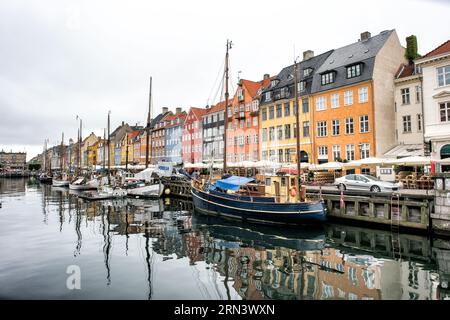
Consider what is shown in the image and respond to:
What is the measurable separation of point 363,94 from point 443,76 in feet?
31.2

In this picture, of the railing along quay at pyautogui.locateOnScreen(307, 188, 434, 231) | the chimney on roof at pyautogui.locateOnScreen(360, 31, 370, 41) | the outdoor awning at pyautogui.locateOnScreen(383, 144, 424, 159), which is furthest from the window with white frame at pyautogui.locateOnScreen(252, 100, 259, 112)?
the railing along quay at pyautogui.locateOnScreen(307, 188, 434, 231)

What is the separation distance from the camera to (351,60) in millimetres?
37969

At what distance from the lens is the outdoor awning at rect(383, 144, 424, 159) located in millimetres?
30297

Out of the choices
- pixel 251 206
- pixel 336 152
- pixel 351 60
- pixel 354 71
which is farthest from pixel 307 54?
pixel 251 206

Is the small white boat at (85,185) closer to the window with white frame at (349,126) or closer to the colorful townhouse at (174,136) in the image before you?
the colorful townhouse at (174,136)

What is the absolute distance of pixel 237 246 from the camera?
620 inches

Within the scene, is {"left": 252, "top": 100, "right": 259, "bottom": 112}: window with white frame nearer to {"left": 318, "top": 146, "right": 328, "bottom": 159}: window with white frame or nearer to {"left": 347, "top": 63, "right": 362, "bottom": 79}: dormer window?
{"left": 318, "top": 146, "right": 328, "bottom": 159}: window with white frame

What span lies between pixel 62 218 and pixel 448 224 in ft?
87.7

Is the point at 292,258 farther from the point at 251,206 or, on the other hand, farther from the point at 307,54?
the point at 307,54

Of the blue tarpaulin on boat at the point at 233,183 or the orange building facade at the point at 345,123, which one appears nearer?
the blue tarpaulin on boat at the point at 233,183

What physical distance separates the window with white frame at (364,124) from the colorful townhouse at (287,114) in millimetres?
6549

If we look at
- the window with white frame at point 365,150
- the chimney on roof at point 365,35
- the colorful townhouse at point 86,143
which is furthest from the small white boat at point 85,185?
the colorful townhouse at point 86,143

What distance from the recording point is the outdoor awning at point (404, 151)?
99.4 ft

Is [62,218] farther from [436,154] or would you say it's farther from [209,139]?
[209,139]
